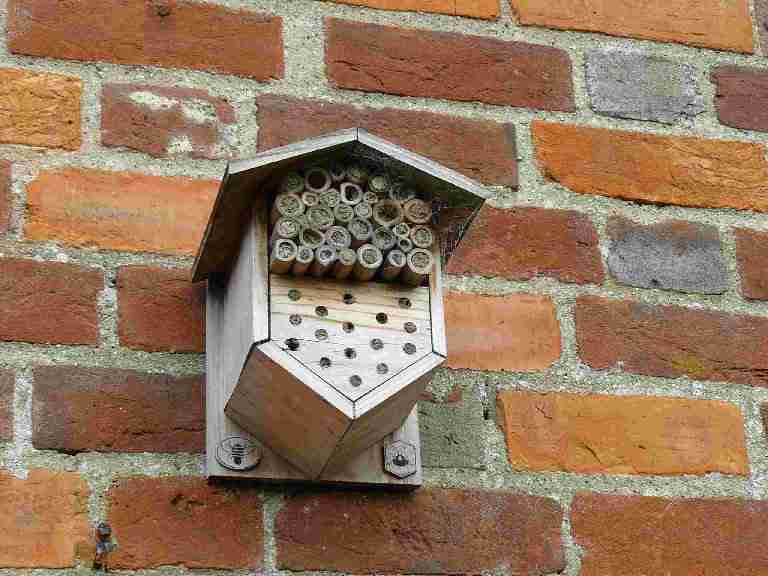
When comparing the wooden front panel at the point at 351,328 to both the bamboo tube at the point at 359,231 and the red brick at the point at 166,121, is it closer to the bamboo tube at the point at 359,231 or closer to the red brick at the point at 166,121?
the bamboo tube at the point at 359,231

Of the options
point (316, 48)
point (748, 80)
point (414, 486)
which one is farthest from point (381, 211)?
point (748, 80)

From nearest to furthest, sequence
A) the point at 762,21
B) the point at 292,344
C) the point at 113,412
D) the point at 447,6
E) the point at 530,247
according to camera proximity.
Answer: the point at 292,344 < the point at 113,412 < the point at 530,247 < the point at 447,6 < the point at 762,21

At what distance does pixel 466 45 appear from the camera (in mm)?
1682

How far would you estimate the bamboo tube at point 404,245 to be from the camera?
1303 mm

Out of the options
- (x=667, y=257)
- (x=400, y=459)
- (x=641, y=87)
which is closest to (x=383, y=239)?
(x=400, y=459)

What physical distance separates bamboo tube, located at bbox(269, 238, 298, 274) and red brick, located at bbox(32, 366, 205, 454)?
7.5 inches

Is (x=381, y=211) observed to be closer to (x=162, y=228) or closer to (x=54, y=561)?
(x=162, y=228)

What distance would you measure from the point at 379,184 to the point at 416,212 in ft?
0.13

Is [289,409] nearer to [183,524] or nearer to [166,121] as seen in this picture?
[183,524]

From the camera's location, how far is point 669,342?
1567 mm

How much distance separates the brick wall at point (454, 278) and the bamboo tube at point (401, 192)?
239 mm

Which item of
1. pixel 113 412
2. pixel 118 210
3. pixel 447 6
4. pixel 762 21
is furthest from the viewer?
pixel 762 21

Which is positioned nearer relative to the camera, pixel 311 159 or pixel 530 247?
pixel 311 159

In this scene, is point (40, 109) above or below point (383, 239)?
above
